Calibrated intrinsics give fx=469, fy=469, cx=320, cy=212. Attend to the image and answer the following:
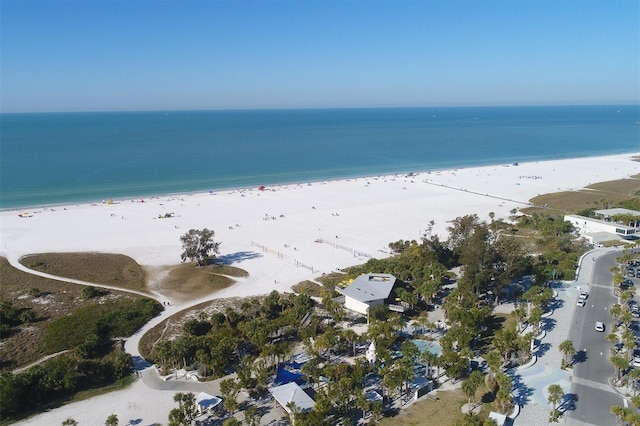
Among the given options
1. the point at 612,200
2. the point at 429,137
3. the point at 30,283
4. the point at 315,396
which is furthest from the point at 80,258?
the point at 429,137

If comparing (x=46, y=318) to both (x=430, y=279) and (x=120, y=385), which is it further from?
(x=430, y=279)

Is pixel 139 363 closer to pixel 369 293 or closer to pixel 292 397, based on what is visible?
pixel 292 397

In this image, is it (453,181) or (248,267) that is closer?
(248,267)

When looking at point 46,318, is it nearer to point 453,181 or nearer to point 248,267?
point 248,267

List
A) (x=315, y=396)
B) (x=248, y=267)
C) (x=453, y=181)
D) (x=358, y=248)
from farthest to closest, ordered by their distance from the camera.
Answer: (x=453, y=181)
(x=358, y=248)
(x=248, y=267)
(x=315, y=396)

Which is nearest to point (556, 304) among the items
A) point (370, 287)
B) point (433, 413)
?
point (370, 287)

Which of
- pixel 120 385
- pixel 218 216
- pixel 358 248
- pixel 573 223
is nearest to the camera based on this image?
pixel 120 385
